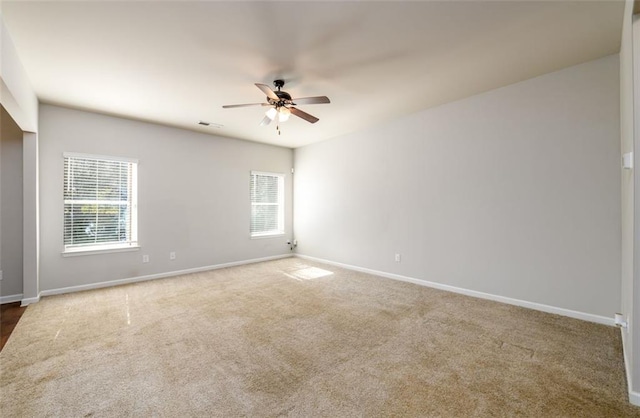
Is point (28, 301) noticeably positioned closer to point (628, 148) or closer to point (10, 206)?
point (10, 206)

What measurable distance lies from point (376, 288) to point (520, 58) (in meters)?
3.36

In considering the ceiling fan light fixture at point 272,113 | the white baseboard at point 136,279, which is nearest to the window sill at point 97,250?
the white baseboard at point 136,279

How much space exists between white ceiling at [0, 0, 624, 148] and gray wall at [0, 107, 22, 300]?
835 mm

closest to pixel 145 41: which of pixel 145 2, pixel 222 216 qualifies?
pixel 145 2

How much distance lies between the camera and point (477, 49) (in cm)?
263

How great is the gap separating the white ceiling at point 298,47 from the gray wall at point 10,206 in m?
0.84

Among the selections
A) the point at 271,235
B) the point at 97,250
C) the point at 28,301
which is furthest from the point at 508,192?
the point at 28,301

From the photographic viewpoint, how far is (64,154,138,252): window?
13.5 ft

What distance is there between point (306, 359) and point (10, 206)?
4.71 metres

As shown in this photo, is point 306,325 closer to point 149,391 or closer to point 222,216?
point 149,391

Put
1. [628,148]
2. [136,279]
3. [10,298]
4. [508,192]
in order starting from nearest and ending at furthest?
[628,148] < [508,192] < [10,298] < [136,279]

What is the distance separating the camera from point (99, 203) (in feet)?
14.3

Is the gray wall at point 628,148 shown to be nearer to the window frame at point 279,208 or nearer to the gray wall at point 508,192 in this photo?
the gray wall at point 508,192

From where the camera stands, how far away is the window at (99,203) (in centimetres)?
412
